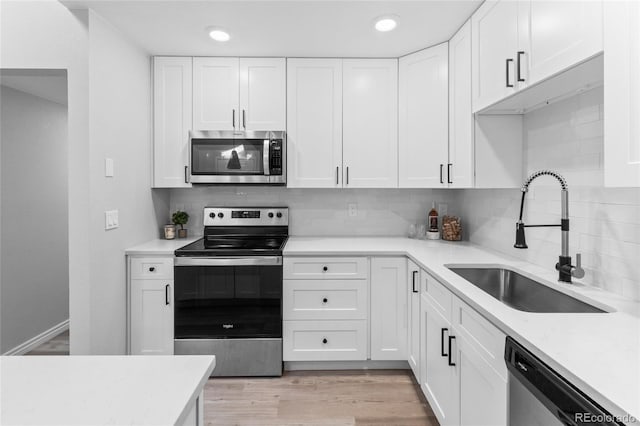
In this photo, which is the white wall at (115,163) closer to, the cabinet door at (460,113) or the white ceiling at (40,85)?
the white ceiling at (40,85)

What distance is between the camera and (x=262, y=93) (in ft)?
9.23

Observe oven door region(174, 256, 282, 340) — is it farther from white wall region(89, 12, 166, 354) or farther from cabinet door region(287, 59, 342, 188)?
cabinet door region(287, 59, 342, 188)

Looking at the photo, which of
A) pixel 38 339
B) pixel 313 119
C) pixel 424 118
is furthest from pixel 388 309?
pixel 38 339

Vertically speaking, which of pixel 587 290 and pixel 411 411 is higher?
pixel 587 290

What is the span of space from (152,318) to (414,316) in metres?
1.84

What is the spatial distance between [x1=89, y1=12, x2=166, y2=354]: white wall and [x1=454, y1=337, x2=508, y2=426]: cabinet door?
2101 millimetres

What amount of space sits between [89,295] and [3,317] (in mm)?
1542

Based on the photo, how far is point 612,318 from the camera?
3.88ft

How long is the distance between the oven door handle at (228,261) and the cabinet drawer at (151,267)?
8cm

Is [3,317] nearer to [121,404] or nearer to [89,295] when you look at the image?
[89,295]

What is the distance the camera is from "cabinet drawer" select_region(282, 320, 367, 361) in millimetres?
2527

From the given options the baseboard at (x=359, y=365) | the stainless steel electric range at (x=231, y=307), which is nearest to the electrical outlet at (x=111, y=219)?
the stainless steel electric range at (x=231, y=307)

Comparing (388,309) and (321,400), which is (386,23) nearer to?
(388,309)

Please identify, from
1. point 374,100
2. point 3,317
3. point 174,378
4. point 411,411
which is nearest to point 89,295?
point 3,317
